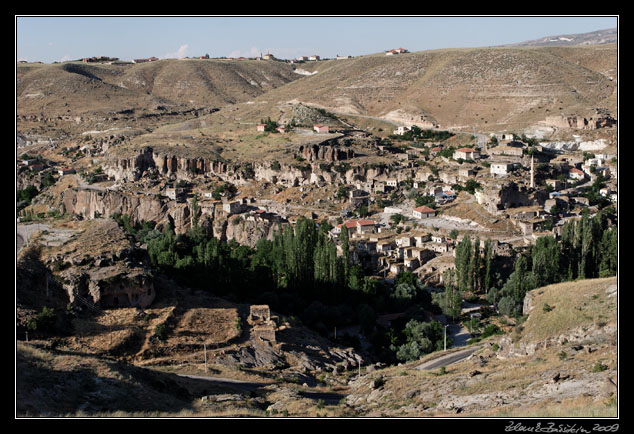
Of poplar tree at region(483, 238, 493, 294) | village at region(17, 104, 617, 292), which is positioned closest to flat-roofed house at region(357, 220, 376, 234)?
village at region(17, 104, 617, 292)

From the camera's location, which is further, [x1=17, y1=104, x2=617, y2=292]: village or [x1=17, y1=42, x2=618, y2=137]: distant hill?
[x1=17, y1=42, x2=618, y2=137]: distant hill

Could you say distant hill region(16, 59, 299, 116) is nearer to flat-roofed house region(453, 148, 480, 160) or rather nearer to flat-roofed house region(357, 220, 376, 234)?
flat-roofed house region(453, 148, 480, 160)

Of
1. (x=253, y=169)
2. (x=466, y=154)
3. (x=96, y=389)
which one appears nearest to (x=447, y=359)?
(x=96, y=389)

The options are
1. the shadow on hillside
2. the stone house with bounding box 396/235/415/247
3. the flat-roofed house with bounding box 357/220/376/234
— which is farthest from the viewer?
the flat-roofed house with bounding box 357/220/376/234

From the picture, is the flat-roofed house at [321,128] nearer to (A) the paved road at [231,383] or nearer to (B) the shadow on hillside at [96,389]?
(A) the paved road at [231,383]

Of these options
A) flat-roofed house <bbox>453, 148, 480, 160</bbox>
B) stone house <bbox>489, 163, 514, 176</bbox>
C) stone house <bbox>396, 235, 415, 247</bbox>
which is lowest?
stone house <bbox>396, 235, 415, 247</bbox>

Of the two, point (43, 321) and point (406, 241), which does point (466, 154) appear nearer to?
point (406, 241)

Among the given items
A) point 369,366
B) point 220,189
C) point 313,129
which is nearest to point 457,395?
point 369,366

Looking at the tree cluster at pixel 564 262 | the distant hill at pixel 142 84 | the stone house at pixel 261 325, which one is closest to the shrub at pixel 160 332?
the stone house at pixel 261 325
